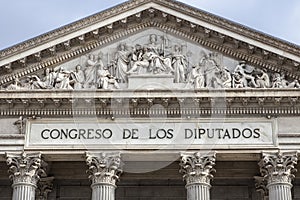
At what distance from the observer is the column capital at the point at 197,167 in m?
26.4

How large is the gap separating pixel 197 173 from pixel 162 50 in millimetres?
5276

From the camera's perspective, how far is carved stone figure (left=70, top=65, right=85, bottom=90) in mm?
28000

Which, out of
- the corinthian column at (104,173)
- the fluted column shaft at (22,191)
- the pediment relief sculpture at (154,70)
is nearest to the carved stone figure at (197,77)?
the pediment relief sculpture at (154,70)

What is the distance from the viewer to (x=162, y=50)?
94.8 feet

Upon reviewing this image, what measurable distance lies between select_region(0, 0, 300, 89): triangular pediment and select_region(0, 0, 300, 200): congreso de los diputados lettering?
0.04 m

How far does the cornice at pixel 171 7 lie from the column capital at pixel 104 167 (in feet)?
15.9

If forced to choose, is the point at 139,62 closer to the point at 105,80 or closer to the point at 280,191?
the point at 105,80

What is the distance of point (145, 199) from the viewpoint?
29.7 m

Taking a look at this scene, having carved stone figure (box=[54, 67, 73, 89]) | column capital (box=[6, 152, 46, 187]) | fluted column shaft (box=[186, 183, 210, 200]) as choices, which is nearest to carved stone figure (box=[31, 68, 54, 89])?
carved stone figure (box=[54, 67, 73, 89])

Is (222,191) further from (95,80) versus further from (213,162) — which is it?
(95,80)

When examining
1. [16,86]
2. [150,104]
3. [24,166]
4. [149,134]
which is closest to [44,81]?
[16,86]

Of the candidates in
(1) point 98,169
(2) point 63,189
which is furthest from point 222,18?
(2) point 63,189

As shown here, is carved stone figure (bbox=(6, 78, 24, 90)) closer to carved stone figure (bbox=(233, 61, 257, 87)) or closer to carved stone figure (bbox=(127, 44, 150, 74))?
carved stone figure (bbox=(127, 44, 150, 74))

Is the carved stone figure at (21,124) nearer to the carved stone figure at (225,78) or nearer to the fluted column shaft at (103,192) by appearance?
the fluted column shaft at (103,192)
